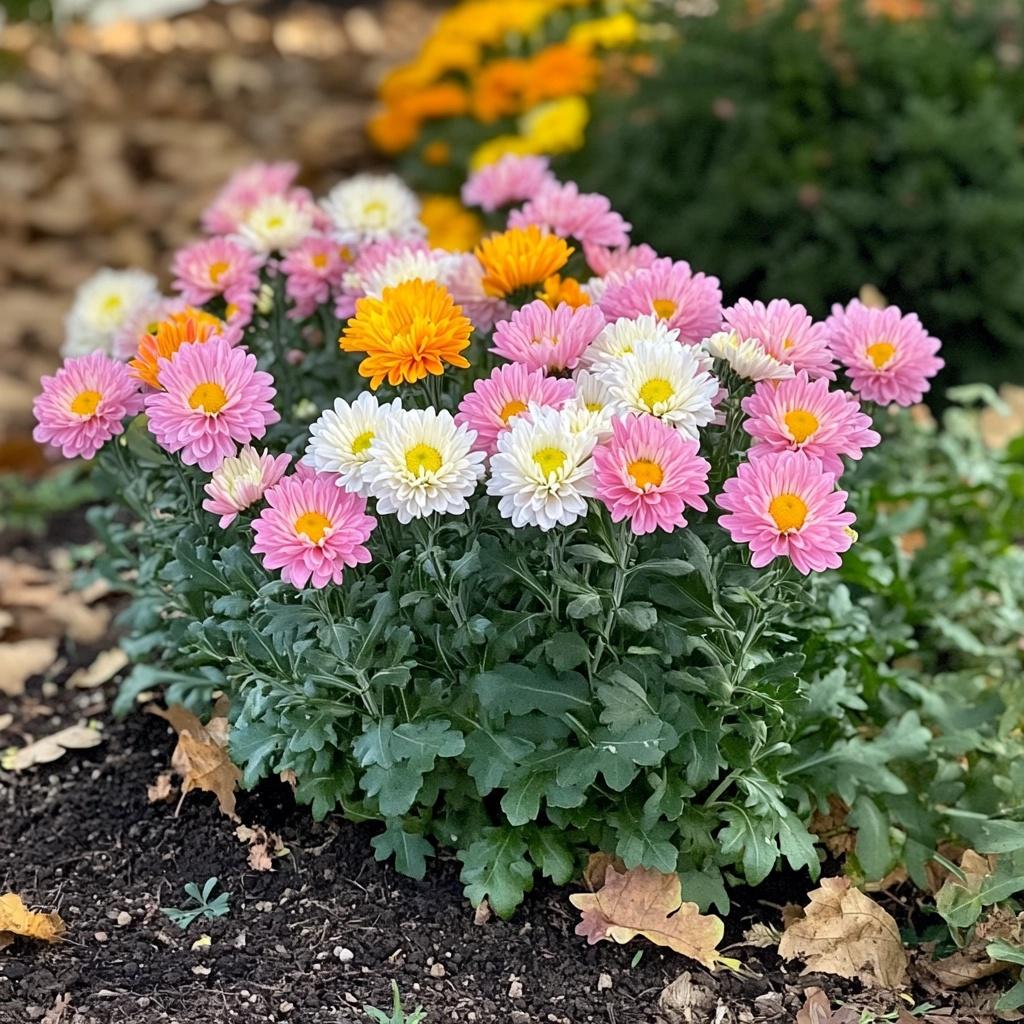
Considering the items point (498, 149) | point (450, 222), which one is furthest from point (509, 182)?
point (450, 222)

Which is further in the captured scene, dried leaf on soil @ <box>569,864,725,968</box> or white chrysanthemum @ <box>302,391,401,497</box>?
dried leaf on soil @ <box>569,864,725,968</box>

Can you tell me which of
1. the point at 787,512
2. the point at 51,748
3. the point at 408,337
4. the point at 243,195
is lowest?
the point at 51,748

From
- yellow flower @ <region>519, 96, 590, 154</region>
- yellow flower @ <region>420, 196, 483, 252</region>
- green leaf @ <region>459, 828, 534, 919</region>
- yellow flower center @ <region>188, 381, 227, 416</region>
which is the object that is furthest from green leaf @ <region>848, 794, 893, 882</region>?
yellow flower @ <region>420, 196, 483, 252</region>

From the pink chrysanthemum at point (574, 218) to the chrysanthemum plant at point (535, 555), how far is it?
73mm

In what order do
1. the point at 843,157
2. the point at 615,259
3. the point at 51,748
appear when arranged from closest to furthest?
the point at 615,259
the point at 51,748
the point at 843,157

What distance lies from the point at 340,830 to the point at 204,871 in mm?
224

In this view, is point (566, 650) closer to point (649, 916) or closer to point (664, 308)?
point (649, 916)

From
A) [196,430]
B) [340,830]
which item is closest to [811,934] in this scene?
[340,830]

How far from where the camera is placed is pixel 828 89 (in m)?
3.93

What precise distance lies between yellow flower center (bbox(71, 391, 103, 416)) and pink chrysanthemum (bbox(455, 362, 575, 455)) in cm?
56

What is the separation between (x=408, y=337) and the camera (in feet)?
6.08

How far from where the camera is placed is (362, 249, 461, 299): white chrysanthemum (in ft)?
7.37

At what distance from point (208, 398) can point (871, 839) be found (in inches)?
49.8

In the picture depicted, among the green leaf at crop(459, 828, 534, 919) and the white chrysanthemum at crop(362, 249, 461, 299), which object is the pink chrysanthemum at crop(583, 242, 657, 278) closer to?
the white chrysanthemum at crop(362, 249, 461, 299)
